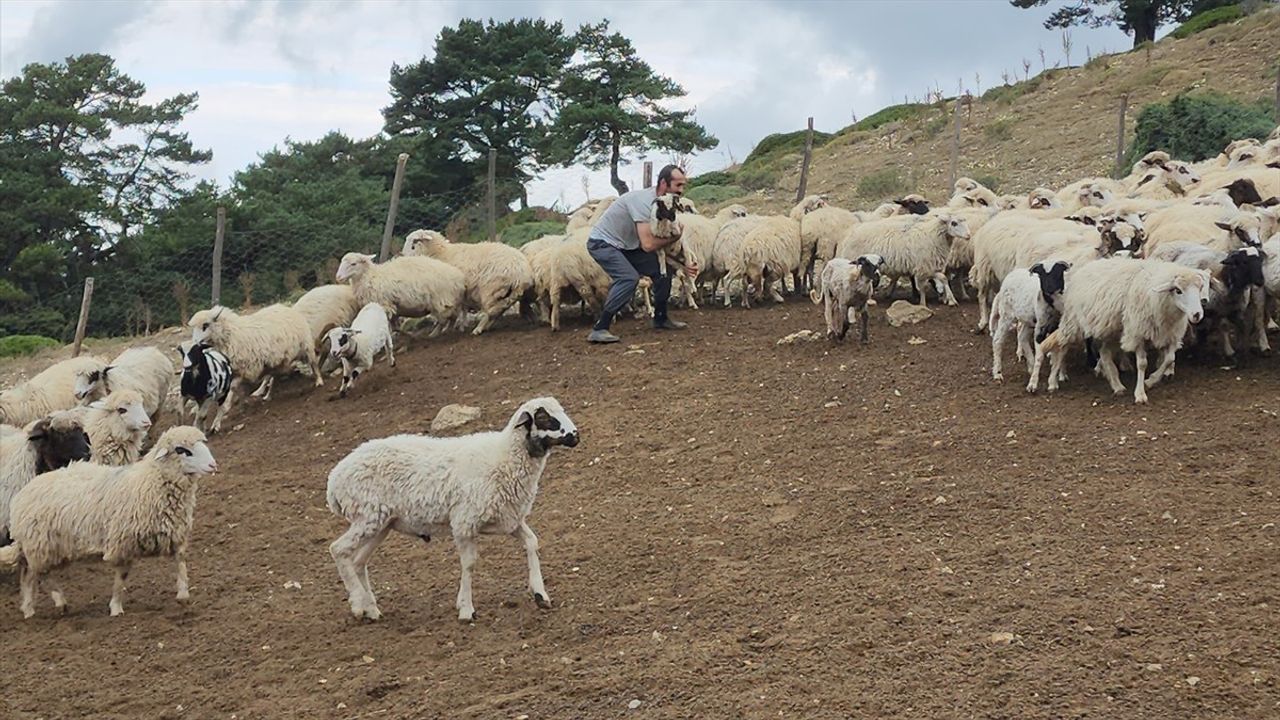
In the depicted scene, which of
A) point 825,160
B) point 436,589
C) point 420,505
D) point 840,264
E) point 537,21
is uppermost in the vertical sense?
point 537,21

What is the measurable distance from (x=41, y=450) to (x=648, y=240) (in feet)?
22.7

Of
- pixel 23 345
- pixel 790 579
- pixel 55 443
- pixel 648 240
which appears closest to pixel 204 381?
pixel 55 443

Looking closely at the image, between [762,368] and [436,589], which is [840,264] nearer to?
[762,368]

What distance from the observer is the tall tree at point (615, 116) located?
33.2 meters

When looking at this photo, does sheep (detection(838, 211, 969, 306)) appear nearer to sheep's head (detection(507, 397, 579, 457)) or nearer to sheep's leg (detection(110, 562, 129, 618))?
sheep's head (detection(507, 397, 579, 457))

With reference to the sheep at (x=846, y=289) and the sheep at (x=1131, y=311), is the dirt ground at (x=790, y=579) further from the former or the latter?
the sheep at (x=846, y=289)

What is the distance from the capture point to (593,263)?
50.2 feet

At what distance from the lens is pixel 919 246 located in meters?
14.8

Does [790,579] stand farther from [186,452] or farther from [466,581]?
[186,452]

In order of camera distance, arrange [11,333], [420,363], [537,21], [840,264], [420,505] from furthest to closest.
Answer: [537,21]
[11,333]
[420,363]
[840,264]
[420,505]

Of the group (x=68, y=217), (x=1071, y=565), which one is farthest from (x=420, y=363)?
(x=68, y=217)

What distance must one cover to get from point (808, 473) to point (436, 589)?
3.12 meters

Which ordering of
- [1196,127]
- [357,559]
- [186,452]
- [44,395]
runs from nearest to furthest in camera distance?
[357,559]
[186,452]
[44,395]
[1196,127]

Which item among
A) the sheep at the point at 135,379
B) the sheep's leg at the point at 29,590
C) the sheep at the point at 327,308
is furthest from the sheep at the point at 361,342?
the sheep's leg at the point at 29,590
